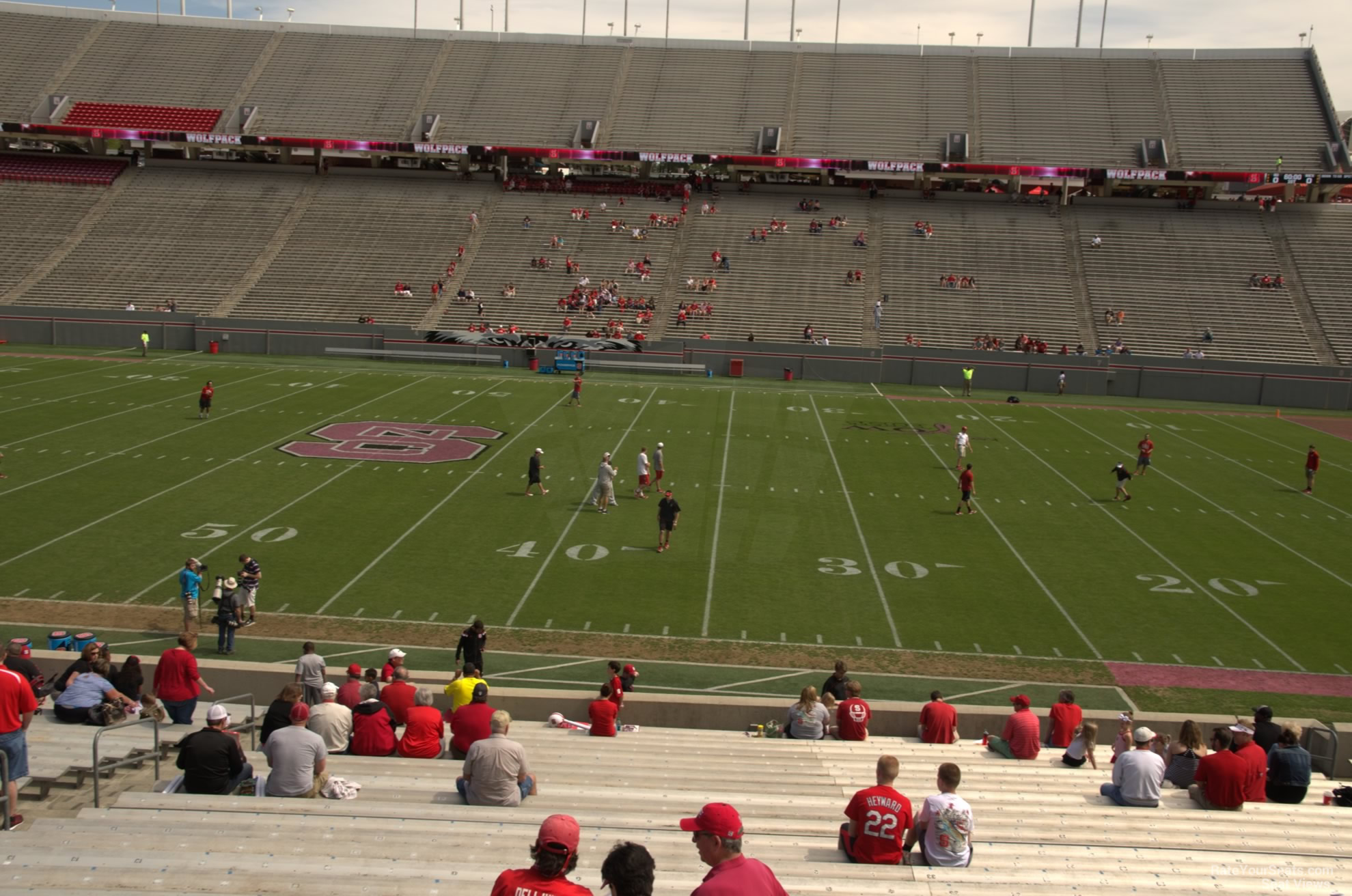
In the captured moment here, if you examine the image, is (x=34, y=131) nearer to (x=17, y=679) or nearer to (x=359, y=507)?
(x=359, y=507)

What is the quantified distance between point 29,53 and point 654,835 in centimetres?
7721

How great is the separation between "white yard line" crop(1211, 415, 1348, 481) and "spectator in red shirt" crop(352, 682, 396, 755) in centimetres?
2826

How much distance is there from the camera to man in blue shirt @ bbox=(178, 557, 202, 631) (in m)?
15.3

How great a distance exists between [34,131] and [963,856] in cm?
6998

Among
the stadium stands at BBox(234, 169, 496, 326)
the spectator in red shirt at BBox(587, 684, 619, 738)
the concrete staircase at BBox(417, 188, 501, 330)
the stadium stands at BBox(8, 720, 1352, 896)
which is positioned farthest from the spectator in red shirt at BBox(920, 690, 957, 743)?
the stadium stands at BBox(234, 169, 496, 326)

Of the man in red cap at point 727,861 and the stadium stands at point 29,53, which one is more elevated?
the stadium stands at point 29,53

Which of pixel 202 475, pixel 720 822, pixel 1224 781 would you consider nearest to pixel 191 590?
pixel 202 475

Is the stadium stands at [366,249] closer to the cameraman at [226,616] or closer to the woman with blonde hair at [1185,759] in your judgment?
the cameraman at [226,616]

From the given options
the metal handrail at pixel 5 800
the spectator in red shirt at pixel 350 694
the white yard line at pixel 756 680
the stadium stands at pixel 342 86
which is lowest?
the white yard line at pixel 756 680

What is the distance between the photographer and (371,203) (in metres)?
60.4

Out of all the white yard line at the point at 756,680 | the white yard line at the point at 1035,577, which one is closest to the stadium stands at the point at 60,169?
the white yard line at the point at 1035,577

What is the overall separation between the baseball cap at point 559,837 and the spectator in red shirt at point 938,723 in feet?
23.9

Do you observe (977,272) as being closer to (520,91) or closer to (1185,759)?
(520,91)

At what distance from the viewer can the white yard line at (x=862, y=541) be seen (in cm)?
1716
